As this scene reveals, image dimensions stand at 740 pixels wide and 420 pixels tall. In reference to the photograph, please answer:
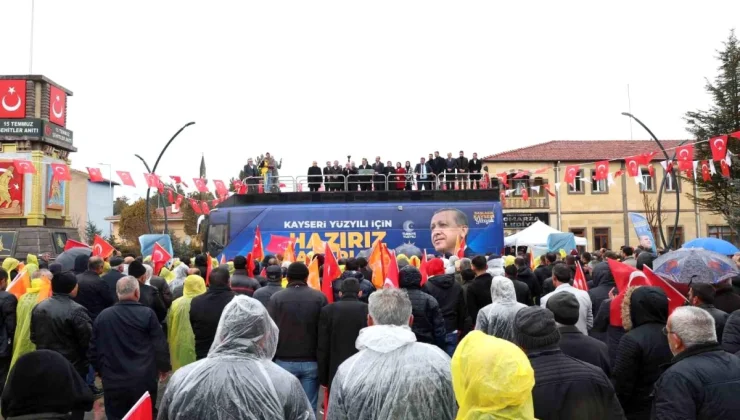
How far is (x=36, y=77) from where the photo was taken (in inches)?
1522

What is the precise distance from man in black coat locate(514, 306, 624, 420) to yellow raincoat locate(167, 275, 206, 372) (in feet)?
14.6

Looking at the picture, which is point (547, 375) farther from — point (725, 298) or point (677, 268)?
point (677, 268)

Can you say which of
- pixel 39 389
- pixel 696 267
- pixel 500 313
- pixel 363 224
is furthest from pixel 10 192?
pixel 696 267

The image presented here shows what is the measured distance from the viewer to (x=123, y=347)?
5473 mm

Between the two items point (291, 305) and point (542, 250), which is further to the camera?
point (542, 250)

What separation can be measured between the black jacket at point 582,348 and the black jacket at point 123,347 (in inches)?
138

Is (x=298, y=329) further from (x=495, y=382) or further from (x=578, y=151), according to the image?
(x=578, y=151)

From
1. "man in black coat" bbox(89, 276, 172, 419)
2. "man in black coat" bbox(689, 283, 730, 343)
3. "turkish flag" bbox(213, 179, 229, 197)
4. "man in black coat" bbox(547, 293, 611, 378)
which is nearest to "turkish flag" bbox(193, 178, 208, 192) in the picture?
"turkish flag" bbox(213, 179, 229, 197)

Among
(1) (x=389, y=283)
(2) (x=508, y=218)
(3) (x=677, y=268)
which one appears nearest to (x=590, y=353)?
(3) (x=677, y=268)

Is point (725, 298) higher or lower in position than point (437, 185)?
lower

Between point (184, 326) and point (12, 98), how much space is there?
37.9 m

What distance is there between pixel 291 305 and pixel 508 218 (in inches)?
1541

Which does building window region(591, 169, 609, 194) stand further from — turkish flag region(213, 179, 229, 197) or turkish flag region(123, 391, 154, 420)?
turkish flag region(123, 391, 154, 420)

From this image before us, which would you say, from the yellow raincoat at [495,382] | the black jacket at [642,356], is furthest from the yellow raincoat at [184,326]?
the yellow raincoat at [495,382]
